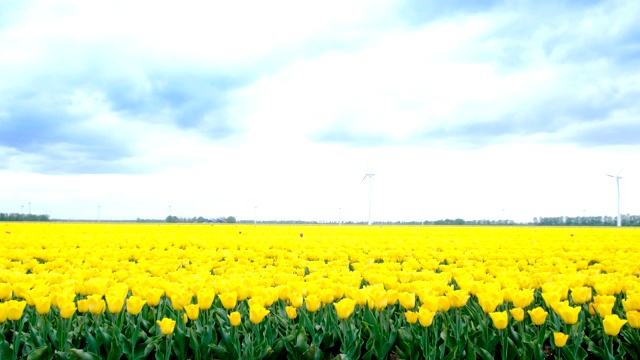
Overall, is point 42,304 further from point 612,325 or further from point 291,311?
point 612,325

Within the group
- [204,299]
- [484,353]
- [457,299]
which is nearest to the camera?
[484,353]

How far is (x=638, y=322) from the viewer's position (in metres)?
5.20

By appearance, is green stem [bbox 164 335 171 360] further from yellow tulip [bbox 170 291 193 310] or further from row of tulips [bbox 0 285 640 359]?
yellow tulip [bbox 170 291 193 310]

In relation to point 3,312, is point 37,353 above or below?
below

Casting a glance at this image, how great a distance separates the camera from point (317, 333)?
5.42m

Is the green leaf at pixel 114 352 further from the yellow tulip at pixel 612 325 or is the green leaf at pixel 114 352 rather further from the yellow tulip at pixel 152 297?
the yellow tulip at pixel 612 325

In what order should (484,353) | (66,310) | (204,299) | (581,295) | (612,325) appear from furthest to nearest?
1. (581,295)
2. (204,299)
3. (66,310)
4. (484,353)
5. (612,325)

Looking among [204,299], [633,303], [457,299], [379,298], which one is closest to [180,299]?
[204,299]

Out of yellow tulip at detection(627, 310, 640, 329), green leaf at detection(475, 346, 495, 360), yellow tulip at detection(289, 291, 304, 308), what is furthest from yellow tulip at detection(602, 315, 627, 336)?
yellow tulip at detection(289, 291, 304, 308)

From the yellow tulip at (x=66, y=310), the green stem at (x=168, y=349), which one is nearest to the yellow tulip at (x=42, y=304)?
the yellow tulip at (x=66, y=310)

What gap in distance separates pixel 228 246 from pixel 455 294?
13725mm

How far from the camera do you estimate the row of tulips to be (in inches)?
196

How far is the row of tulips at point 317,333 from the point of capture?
4.98 m

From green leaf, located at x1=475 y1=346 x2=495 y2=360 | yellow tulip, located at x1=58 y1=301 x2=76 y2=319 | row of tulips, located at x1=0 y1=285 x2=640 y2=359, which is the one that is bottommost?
green leaf, located at x1=475 y1=346 x2=495 y2=360
